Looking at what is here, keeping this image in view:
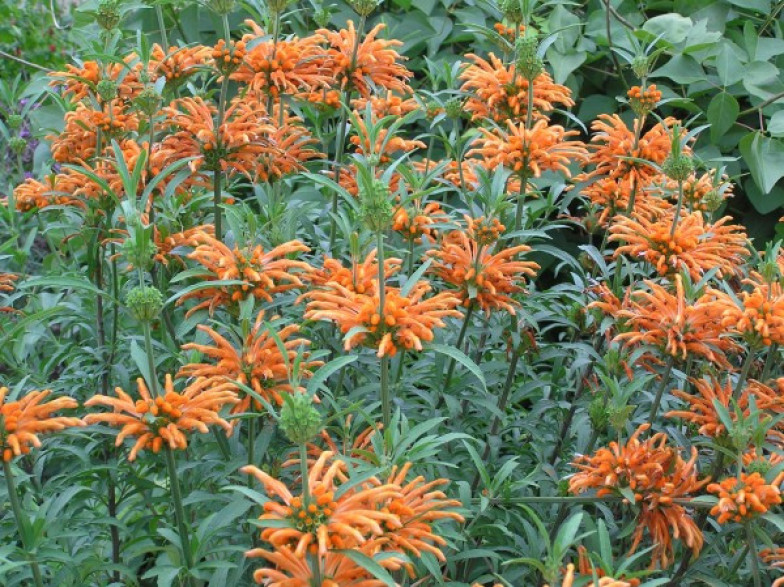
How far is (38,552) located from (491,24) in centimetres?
318

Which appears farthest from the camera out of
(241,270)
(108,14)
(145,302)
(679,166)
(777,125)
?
(777,125)

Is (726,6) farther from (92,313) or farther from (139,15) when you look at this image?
(92,313)

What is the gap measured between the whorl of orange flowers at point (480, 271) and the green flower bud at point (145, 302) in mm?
666

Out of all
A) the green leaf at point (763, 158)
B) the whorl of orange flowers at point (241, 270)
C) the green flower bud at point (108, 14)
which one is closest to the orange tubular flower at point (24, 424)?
the whorl of orange flowers at point (241, 270)

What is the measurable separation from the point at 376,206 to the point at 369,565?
560 mm

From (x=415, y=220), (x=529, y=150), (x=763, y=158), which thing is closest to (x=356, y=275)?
(x=415, y=220)

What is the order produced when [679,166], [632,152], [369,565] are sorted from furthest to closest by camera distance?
[632,152] → [679,166] → [369,565]

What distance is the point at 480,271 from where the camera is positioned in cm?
205

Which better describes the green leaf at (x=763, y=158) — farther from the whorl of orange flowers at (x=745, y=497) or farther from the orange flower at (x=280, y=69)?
the whorl of orange flowers at (x=745, y=497)

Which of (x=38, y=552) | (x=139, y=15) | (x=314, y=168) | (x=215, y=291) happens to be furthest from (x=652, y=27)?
(x=38, y=552)

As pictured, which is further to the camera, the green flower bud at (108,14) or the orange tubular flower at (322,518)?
the green flower bud at (108,14)

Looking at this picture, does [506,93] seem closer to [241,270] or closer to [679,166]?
[679,166]

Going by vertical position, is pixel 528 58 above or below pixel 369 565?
above

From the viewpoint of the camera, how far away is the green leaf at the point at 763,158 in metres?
3.48
